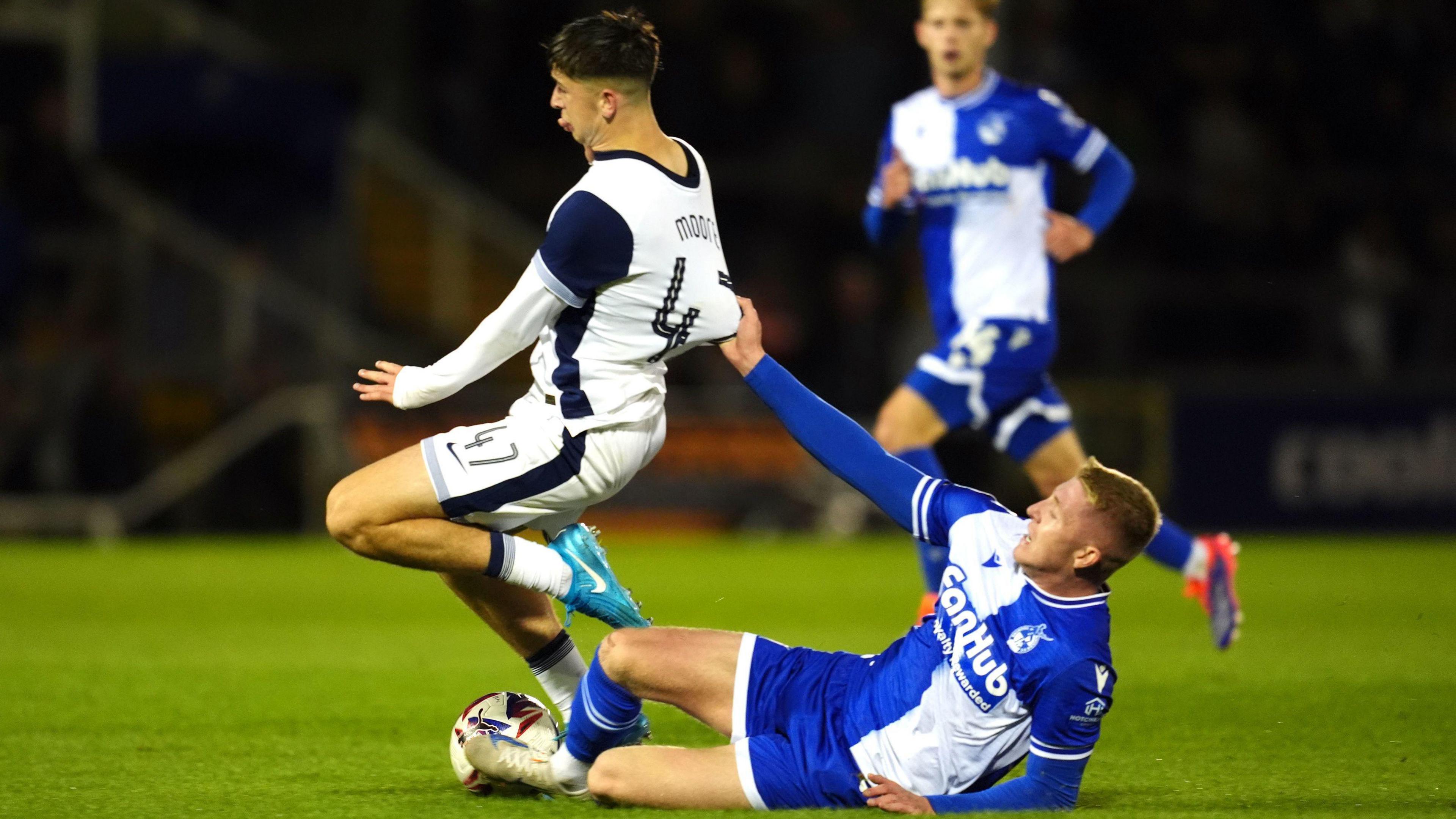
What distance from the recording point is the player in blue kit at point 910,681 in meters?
4.15

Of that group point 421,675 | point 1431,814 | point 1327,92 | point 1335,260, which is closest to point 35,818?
point 421,675

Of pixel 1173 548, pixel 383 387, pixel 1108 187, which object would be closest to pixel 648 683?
pixel 383 387

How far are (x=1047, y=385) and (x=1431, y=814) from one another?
3.57 m

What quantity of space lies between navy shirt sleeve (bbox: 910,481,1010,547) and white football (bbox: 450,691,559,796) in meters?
1.23

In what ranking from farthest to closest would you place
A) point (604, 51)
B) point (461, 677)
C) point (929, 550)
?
point (461, 677) < point (929, 550) < point (604, 51)

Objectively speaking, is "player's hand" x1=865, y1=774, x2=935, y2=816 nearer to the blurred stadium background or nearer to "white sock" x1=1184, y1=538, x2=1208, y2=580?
"white sock" x1=1184, y1=538, x2=1208, y2=580

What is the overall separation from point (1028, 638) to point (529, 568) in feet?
4.91

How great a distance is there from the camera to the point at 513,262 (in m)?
17.9

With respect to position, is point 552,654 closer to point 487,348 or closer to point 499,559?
point 499,559

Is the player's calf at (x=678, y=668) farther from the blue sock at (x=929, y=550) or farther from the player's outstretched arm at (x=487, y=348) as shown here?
the blue sock at (x=929, y=550)

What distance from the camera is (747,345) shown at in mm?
4473

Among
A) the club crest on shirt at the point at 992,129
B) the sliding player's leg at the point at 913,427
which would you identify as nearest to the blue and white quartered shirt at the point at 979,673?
the sliding player's leg at the point at 913,427

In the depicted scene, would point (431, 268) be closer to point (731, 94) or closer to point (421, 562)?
point (731, 94)

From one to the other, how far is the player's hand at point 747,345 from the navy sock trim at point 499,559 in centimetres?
94
